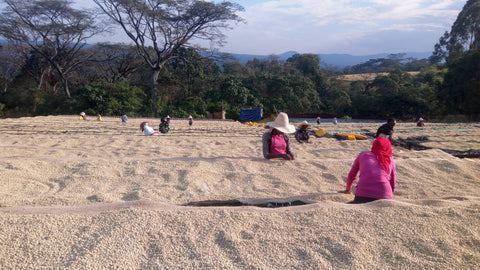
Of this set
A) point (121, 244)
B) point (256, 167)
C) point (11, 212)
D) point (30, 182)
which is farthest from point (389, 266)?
point (30, 182)

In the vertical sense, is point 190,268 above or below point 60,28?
below

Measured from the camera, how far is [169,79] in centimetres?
2141

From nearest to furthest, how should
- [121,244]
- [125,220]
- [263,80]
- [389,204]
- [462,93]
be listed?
[121,244] → [125,220] → [389,204] → [462,93] → [263,80]

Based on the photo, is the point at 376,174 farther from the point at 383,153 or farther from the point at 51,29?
the point at 51,29

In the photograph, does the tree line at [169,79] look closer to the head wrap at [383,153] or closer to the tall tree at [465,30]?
the tall tree at [465,30]

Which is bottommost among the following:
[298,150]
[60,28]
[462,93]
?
[298,150]

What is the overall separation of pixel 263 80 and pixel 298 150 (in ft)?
57.2

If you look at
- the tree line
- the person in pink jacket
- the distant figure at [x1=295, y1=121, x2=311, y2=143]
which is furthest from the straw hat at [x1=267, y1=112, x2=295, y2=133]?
the tree line

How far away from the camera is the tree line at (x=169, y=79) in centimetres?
1845

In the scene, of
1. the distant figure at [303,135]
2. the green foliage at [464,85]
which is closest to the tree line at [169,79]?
the green foliage at [464,85]

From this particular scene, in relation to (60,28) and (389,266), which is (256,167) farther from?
(60,28)

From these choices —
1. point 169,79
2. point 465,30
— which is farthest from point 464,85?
point 169,79

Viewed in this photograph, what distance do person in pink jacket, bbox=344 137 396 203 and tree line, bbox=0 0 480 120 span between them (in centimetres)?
1591

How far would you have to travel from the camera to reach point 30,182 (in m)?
3.47
